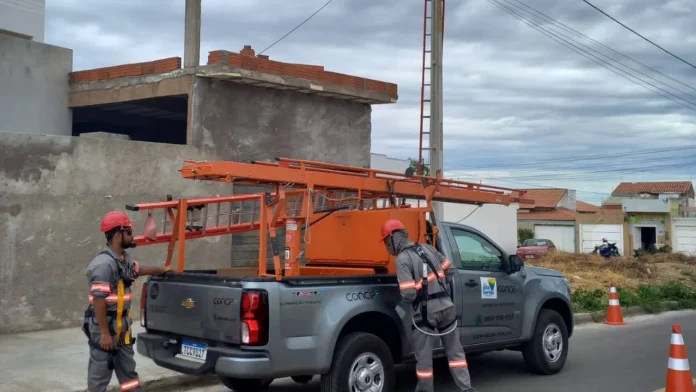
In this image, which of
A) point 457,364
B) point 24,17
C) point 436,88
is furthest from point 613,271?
point 24,17

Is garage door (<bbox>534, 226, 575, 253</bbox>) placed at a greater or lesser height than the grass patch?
greater

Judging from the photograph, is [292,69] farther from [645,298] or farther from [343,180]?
[645,298]

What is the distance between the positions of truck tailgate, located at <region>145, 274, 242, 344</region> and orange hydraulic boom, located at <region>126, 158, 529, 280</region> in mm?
388

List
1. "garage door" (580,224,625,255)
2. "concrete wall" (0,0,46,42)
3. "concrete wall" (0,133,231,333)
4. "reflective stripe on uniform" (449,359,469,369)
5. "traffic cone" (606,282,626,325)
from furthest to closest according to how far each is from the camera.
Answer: "garage door" (580,224,625,255)
"concrete wall" (0,0,46,42)
"traffic cone" (606,282,626,325)
"concrete wall" (0,133,231,333)
"reflective stripe on uniform" (449,359,469,369)

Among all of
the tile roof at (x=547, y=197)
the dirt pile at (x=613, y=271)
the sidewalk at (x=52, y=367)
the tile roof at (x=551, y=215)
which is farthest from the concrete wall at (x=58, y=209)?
the tile roof at (x=547, y=197)

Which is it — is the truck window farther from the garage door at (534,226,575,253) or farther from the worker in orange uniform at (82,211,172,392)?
the garage door at (534,226,575,253)

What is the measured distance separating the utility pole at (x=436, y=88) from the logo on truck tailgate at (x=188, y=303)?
306 inches

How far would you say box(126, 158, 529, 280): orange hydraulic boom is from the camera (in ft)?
19.8

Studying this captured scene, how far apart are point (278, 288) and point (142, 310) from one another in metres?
1.77

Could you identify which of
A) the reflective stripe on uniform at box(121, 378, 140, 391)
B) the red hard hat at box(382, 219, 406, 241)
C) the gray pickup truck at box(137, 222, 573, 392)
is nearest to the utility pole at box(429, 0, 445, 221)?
the gray pickup truck at box(137, 222, 573, 392)

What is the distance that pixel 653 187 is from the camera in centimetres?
6050

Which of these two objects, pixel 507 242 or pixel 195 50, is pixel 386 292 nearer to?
pixel 195 50

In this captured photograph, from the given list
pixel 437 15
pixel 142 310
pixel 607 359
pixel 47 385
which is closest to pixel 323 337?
pixel 142 310

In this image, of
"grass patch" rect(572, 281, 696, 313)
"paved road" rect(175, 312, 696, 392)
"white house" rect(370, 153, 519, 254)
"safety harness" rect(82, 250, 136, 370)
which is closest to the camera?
"safety harness" rect(82, 250, 136, 370)
